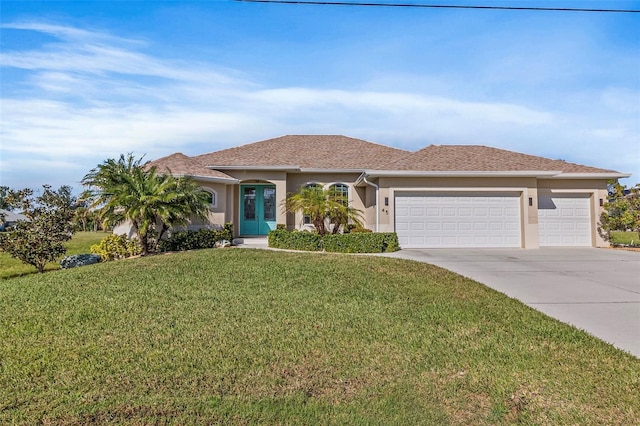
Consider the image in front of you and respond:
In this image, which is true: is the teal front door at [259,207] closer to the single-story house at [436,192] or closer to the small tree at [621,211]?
the single-story house at [436,192]

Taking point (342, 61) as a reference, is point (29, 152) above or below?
below

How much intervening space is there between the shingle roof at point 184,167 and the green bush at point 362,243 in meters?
5.70

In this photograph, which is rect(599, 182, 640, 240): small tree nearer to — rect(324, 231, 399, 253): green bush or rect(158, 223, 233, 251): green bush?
rect(324, 231, 399, 253): green bush

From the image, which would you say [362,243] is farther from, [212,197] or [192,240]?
[212,197]

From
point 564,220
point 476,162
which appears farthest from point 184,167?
point 564,220

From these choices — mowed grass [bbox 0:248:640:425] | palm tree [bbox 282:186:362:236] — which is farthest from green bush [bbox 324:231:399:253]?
mowed grass [bbox 0:248:640:425]

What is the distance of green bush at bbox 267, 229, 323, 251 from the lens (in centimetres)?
1348

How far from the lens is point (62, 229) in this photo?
502 inches

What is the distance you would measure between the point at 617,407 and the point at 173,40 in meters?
11.6

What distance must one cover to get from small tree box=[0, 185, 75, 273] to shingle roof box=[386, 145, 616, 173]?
12344 mm

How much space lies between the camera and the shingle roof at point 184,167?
579 inches

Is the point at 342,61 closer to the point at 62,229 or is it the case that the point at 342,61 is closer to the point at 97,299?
the point at 97,299

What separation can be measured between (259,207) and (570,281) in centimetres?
1305

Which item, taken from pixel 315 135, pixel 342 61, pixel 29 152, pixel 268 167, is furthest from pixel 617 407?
pixel 315 135
